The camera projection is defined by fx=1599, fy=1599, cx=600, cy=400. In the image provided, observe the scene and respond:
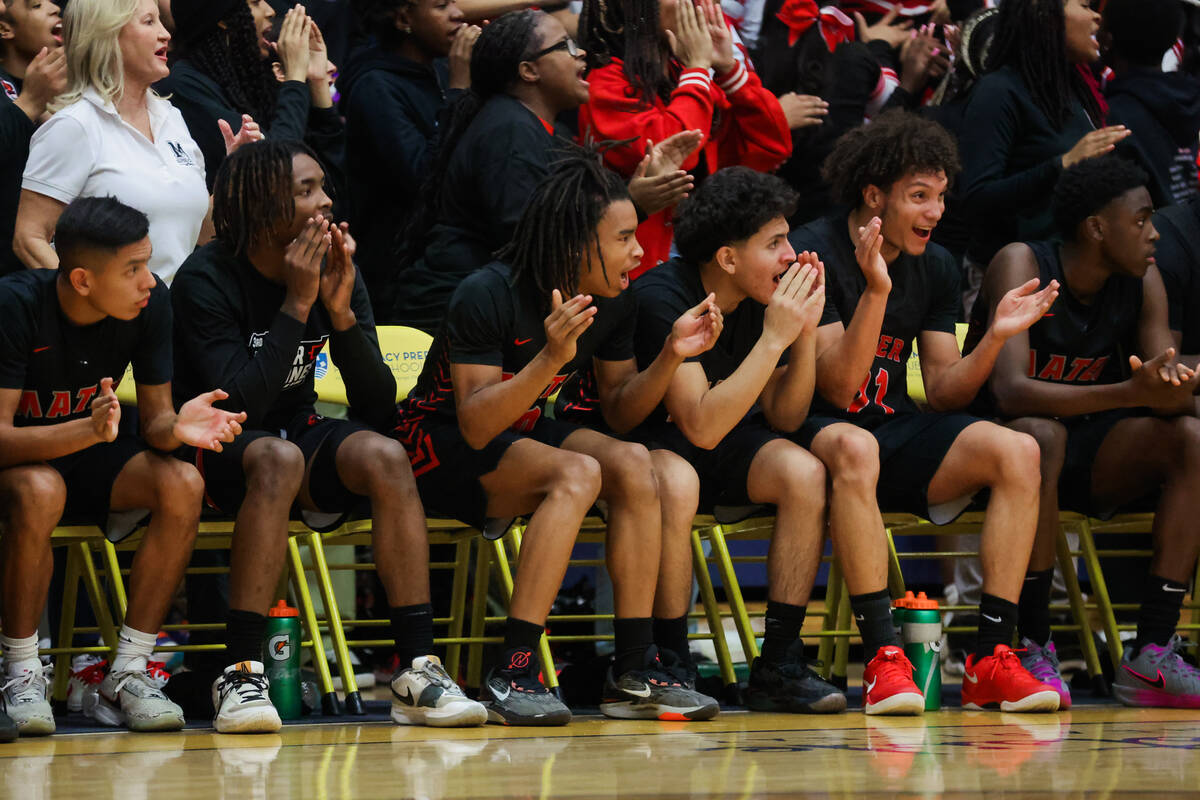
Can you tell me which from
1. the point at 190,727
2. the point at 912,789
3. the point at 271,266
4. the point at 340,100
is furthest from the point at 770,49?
the point at 912,789

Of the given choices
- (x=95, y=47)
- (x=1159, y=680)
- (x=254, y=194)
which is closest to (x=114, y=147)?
(x=95, y=47)

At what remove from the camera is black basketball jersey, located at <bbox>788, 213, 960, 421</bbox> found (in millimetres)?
4543

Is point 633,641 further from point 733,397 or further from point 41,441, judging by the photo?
point 41,441

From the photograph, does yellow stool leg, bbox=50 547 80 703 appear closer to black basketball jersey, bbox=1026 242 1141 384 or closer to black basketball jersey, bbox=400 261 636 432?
black basketball jersey, bbox=400 261 636 432

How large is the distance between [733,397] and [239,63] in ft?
6.99

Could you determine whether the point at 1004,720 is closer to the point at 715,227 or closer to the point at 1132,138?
the point at 715,227

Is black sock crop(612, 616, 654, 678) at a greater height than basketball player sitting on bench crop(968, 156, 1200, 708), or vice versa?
basketball player sitting on bench crop(968, 156, 1200, 708)

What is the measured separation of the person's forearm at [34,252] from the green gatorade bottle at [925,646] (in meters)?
2.43

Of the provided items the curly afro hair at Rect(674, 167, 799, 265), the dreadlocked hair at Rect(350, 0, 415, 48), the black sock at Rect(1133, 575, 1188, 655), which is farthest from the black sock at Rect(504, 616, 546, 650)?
the dreadlocked hair at Rect(350, 0, 415, 48)

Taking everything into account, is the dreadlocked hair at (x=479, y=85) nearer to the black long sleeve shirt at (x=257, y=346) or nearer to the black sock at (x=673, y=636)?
the black long sleeve shirt at (x=257, y=346)

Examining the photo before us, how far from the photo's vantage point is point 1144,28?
5.72m

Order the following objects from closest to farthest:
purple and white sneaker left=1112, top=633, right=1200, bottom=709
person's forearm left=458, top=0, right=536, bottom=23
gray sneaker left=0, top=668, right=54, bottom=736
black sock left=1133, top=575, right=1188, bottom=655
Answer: gray sneaker left=0, top=668, right=54, bottom=736 < purple and white sneaker left=1112, top=633, right=1200, bottom=709 < black sock left=1133, top=575, right=1188, bottom=655 < person's forearm left=458, top=0, right=536, bottom=23

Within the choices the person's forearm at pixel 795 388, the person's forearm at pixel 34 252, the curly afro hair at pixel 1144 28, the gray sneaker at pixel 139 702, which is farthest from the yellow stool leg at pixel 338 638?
the curly afro hair at pixel 1144 28

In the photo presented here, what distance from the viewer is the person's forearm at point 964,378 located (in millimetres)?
4449
